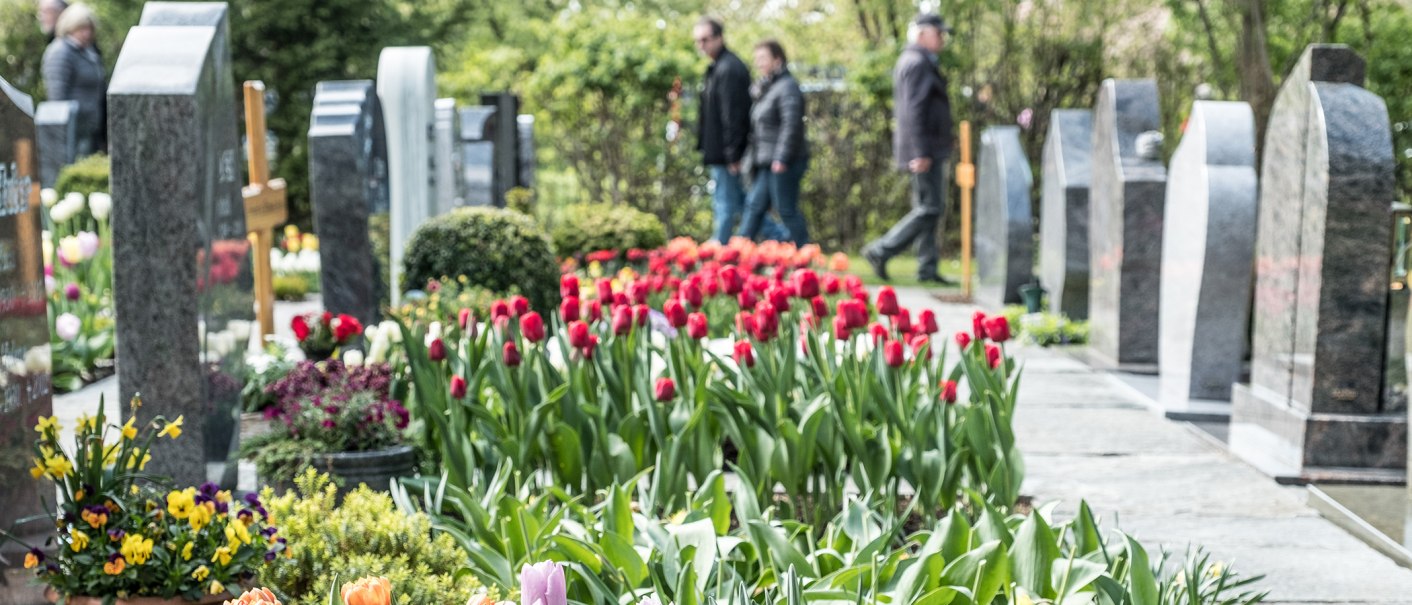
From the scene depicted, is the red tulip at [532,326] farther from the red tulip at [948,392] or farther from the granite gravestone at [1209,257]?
the granite gravestone at [1209,257]

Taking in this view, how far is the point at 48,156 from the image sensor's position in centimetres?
1182

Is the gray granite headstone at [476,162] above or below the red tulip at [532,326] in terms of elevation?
above

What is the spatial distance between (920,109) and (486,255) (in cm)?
533

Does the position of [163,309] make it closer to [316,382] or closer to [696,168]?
[316,382]

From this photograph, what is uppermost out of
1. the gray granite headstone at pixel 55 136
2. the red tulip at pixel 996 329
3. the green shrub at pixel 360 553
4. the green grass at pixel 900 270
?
the gray granite headstone at pixel 55 136

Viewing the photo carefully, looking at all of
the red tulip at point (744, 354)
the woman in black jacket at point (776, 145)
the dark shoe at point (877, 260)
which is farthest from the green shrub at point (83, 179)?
the red tulip at point (744, 354)

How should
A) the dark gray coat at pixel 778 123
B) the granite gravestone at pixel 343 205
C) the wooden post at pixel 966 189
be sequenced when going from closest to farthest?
the granite gravestone at pixel 343 205
the dark gray coat at pixel 778 123
the wooden post at pixel 966 189

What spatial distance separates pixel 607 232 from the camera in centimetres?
1120

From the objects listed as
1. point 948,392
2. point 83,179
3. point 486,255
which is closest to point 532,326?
point 948,392

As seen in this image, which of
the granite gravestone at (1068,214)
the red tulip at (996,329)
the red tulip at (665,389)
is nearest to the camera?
the red tulip at (665,389)

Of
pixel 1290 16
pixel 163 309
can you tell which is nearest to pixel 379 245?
pixel 163 309

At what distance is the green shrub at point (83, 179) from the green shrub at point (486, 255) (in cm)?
398

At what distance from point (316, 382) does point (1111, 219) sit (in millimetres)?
4991

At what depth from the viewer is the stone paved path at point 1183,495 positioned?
4.22 m
